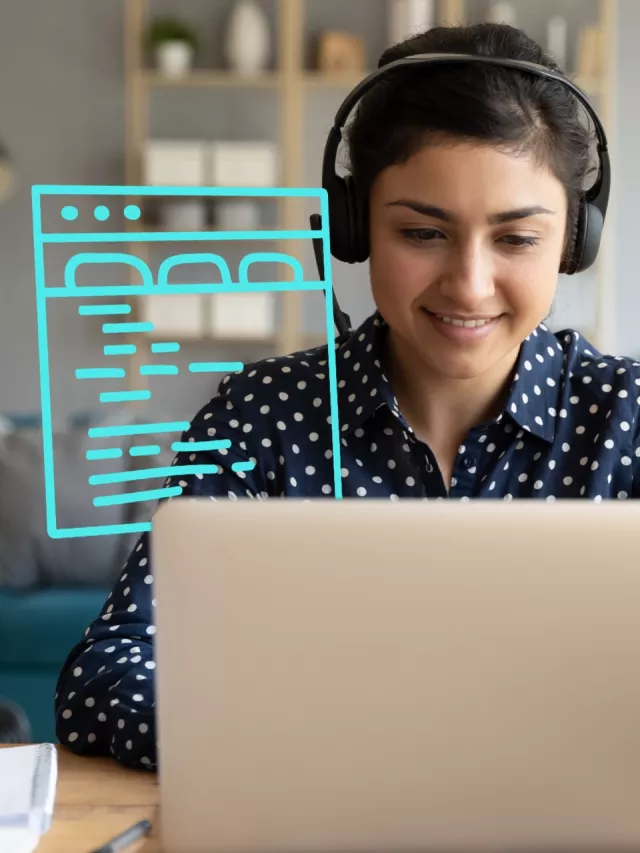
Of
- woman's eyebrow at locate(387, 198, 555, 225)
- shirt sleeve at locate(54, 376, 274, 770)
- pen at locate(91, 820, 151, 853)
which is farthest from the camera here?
woman's eyebrow at locate(387, 198, 555, 225)

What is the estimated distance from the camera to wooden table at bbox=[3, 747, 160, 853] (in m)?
0.79

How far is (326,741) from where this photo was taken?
25.7 inches

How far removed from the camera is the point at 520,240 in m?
1.20

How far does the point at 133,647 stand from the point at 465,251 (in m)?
0.51

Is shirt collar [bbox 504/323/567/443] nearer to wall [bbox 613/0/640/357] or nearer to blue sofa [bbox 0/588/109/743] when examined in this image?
blue sofa [bbox 0/588/109/743]

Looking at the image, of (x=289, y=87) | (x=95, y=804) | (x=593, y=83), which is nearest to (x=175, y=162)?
(x=289, y=87)

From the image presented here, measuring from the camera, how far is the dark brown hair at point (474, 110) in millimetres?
1214

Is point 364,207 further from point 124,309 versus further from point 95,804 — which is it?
point 95,804

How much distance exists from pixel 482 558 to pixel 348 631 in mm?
85

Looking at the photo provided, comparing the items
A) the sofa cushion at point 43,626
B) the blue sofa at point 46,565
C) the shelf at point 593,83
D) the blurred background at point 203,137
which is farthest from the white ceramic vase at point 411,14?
the sofa cushion at point 43,626

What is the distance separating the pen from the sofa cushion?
1.80 meters

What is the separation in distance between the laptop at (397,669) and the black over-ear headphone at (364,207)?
1.91ft

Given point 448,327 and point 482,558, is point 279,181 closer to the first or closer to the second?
point 448,327

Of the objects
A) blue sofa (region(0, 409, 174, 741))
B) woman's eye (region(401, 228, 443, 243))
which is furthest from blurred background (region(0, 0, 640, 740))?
woman's eye (region(401, 228, 443, 243))
